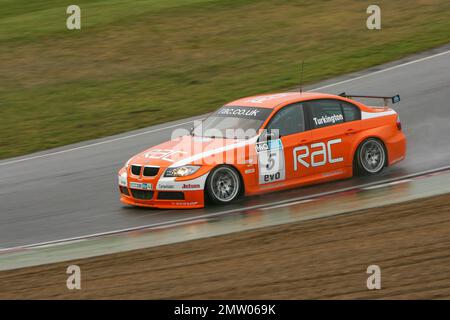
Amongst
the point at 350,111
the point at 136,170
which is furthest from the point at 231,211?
the point at 350,111

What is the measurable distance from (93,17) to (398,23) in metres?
9.19

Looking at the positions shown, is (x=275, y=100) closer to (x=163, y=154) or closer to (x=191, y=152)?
(x=191, y=152)

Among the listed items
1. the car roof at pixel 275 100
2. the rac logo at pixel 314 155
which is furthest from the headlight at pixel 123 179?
the rac logo at pixel 314 155

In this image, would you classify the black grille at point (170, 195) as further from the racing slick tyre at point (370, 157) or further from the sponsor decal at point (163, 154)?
the racing slick tyre at point (370, 157)

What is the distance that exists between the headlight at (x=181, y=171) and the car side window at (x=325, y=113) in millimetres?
2118

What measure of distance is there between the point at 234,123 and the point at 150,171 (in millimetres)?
1564

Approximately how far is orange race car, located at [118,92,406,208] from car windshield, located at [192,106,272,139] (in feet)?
0.05

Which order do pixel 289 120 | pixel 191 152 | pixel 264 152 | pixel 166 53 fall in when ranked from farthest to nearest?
pixel 166 53
pixel 289 120
pixel 264 152
pixel 191 152

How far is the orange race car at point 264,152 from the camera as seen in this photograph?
13.3 meters

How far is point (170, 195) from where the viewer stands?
1332 centimetres

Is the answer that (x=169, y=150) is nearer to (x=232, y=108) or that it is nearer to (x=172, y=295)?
(x=232, y=108)

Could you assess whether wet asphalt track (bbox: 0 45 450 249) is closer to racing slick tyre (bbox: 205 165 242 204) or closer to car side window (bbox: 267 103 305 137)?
racing slick tyre (bbox: 205 165 242 204)

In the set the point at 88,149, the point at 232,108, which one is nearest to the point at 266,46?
the point at 88,149

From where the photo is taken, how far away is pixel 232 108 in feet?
47.7
